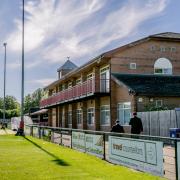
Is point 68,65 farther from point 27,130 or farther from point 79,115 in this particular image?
point 27,130

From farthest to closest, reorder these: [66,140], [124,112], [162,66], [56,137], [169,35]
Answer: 1. [169,35]
2. [162,66]
3. [124,112]
4. [56,137]
5. [66,140]

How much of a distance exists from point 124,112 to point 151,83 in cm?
290

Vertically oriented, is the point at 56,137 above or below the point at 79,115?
below

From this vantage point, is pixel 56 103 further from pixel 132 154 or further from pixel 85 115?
pixel 132 154

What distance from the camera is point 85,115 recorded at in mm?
37781

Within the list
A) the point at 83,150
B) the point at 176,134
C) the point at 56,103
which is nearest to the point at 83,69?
the point at 56,103

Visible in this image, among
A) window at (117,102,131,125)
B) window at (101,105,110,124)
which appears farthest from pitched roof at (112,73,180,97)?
window at (101,105,110,124)

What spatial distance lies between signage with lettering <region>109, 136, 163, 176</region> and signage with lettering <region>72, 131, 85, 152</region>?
3.71 m

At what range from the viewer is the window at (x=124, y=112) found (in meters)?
28.4

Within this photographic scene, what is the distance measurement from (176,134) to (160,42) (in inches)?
539

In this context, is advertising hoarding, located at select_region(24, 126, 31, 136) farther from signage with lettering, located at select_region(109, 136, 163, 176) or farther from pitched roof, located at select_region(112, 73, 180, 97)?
signage with lettering, located at select_region(109, 136, 163, 176)

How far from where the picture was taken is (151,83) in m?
28.5

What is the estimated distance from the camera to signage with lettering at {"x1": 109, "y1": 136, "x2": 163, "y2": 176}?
995 centimetres

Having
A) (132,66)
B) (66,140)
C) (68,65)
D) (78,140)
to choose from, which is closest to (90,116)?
(132,66)
